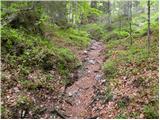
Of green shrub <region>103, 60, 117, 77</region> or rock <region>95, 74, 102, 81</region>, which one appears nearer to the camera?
green shrub <region>103, 60, 117, 77</region>

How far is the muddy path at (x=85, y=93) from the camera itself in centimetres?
1147

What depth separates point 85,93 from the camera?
44.0 ft

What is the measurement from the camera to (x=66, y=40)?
893 inches

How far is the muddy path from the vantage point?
11.5 meters

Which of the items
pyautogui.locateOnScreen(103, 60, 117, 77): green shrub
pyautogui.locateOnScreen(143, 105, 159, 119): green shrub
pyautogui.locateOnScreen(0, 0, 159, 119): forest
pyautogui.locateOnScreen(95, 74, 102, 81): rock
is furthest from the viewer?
pyautogui.locateOnScreen(95, 74, 102, 81): rock

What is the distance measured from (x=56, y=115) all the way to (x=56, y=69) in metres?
4.25

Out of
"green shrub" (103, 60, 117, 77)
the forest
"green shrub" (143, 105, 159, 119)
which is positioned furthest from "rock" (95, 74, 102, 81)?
"green shrub" (143, 105, 159, 119)

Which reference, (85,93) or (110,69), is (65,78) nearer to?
(85,93)

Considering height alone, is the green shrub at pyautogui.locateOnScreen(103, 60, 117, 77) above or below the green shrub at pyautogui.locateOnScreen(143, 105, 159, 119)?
above

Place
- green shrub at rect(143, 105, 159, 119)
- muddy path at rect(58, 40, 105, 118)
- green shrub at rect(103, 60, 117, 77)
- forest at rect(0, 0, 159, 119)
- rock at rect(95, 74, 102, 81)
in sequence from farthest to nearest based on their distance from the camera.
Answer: rock at rect(95, 74, 102, 81), green shrub at rect(103, 60, 117, 77), muddy path at rect(58, 40, 105, 118), forest at rect(0, 0, 159, 119), green shrub at rect(143, 105, 159, 119)

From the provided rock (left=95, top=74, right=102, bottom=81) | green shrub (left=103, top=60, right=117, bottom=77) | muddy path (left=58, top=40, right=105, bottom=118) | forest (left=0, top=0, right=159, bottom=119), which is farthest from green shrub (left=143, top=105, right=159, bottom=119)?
Result: rock (left=95, top=74, right=102, bottom=81)

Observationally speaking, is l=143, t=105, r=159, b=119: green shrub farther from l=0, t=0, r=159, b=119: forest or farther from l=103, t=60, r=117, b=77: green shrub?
l=103, t=60, r=117, b=77: green shrub

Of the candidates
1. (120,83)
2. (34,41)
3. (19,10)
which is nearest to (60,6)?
(19,10)

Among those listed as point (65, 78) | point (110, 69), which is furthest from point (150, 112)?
point (65, 78)
